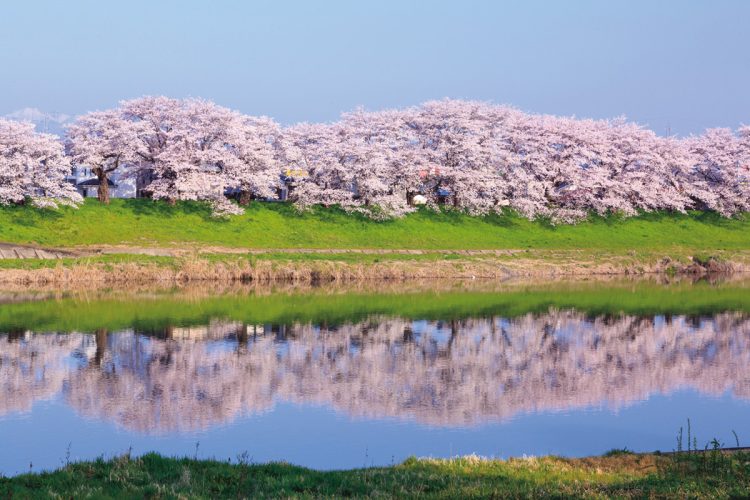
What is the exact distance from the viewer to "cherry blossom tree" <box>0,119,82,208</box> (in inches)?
2928

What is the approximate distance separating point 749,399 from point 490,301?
86.7 feet

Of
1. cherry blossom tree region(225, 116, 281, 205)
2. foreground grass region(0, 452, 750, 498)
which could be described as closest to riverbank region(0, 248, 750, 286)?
cherry blossom tree region(225, 116, 281, 205)

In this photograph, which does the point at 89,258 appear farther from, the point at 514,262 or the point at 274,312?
the point at 514,262

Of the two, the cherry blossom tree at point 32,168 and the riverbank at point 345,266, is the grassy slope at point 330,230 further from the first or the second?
the riverbank at point 345,266

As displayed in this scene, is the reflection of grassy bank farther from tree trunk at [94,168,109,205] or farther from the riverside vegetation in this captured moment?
tree trunk at [94,168,109,205]

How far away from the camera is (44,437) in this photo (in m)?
21.1

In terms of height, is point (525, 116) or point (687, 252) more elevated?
point (525, 116)

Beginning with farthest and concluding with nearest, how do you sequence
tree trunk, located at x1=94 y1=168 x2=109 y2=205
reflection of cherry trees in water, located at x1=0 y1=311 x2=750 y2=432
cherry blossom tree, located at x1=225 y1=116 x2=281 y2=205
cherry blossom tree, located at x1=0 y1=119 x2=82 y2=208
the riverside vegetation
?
cherry blossom tree, located at x1=225 y1=116 x2=281 y2=205 → tree trunk, located at x1=94 y1=168 x2=109 y2=205 → cherry blossom tree, located at x1=0 y1=119 x2=82 y2=208 → the riverside vegetation → reflection of cherry trees in water, located at x1=0 y1=311 x2=750 y2=432

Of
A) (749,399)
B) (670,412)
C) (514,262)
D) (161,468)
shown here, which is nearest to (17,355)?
(161,468)

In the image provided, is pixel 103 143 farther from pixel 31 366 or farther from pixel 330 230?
pixel 31 366

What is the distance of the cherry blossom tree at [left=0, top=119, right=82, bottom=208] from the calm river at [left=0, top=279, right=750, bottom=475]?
24454 mm

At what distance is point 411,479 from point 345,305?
34701 millimetres

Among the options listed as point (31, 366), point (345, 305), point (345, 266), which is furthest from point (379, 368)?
point (345, 266)

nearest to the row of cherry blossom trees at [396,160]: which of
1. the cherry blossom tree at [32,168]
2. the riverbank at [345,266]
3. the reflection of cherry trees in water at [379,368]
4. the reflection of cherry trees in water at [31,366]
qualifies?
the cherry blossom tree at [32,168]
